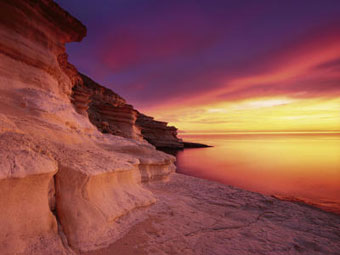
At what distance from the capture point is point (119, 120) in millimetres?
19422

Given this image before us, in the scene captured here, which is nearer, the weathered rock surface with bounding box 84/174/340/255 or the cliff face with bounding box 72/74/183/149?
the weathered rock surface with bounding box 84/174/340/255

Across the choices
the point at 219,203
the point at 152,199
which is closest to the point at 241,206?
the point at 219,203

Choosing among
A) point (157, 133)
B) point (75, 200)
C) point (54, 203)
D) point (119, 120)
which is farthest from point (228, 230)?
point (157, 133)

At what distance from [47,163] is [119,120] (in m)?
17.3

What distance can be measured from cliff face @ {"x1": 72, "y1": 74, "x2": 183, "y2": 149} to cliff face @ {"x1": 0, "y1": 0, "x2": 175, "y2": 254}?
539cm

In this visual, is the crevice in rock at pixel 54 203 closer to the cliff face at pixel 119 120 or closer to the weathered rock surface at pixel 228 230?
the weathered rock surface at pixel 228 230

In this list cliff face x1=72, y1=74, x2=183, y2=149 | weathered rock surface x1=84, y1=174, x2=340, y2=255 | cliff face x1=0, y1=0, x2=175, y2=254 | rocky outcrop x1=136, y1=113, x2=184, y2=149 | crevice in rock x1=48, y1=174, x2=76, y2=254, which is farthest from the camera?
rocky outcrop x1=136, y1=113, x2=184, y2=149

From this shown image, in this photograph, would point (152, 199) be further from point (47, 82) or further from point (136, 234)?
point (47, 82)

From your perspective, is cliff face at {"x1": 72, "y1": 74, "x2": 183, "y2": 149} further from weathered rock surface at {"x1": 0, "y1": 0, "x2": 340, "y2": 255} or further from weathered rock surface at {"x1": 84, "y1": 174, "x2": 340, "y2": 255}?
weathered rock surface at {"x1": 84, "y1": 174, "x2": 340, "y2": 255}

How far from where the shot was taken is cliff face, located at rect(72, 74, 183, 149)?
11752 millimetres

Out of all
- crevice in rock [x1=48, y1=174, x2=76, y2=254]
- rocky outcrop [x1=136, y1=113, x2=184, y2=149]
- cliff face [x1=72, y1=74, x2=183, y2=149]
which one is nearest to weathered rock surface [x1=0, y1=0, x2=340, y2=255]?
crevice in rock [x1=48, y1=174, x2=76, y2=254]

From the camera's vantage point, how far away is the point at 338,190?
1003 centimetres

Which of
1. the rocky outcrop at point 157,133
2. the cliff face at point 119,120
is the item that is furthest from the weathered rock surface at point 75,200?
the rocky outcrop at point 157,133

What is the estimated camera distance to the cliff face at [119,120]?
1175cm
